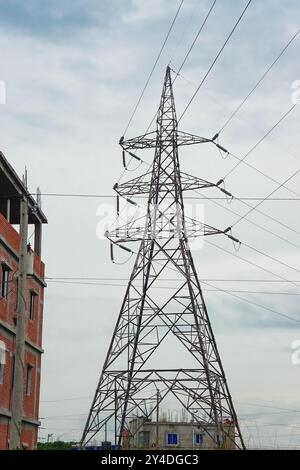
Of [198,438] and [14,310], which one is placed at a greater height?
[14,310]

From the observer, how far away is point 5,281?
25641 mm

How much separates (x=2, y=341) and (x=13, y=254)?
3493 millimetres

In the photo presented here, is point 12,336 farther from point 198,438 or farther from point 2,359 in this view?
point 198,438

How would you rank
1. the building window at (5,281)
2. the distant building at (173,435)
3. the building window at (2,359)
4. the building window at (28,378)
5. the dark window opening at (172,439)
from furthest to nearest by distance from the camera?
the dark window opening at (172,439), the distant building at (173,435), the building window at (28,378), the building window at (5,281), the building window at (2,359)

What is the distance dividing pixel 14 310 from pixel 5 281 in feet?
4.51

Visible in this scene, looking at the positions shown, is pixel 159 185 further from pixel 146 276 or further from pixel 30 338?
pixel 30 338

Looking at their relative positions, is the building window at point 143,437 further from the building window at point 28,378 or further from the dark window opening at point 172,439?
the building window at point 28,378

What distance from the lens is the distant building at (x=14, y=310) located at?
81.6ft

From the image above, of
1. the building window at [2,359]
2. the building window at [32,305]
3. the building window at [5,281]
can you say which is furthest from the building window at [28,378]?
the building window at [5,281]

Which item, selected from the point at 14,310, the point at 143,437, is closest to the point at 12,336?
the point at 14,310

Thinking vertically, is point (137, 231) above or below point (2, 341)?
above

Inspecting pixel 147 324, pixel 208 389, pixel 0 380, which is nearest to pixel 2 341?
pixel 0 380

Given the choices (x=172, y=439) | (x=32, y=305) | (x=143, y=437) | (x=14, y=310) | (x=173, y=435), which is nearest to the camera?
(x=14, y=310)
